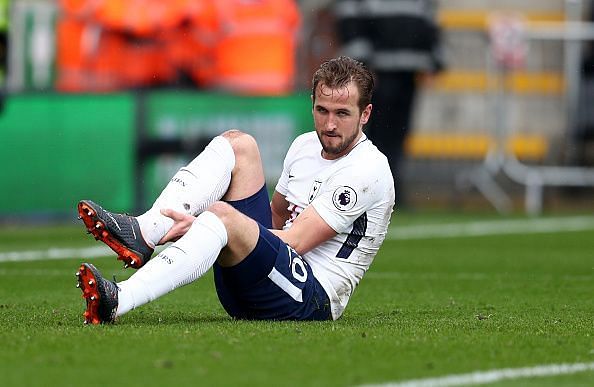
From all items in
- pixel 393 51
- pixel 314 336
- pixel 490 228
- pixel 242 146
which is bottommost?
pixel 490 228

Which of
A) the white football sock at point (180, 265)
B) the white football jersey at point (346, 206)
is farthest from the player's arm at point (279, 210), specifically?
the white football sock at point (180, 265)

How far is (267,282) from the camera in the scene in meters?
7.63

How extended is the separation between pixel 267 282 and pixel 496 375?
1761mm

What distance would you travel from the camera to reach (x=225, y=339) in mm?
6957

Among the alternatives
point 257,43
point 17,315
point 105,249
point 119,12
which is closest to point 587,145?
point 257,43

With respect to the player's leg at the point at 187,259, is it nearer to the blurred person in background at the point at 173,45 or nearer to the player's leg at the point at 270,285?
the player's leg at the point at 270,285

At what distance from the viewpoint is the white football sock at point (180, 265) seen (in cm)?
721

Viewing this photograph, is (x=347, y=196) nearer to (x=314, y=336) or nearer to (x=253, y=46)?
(x=314, y=336)

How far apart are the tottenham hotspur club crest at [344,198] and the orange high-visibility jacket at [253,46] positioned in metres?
Answer: 12.7

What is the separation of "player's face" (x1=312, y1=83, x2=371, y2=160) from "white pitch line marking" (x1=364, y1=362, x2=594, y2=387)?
6.33ft

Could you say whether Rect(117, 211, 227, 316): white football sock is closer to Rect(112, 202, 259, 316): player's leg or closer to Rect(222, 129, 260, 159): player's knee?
Rect(112, 202, 259, 316): player's leg

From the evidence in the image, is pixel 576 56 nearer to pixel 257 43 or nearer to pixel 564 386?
pixel 257 43

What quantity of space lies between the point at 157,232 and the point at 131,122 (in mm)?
11243

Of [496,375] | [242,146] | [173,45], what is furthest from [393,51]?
[496,375]
